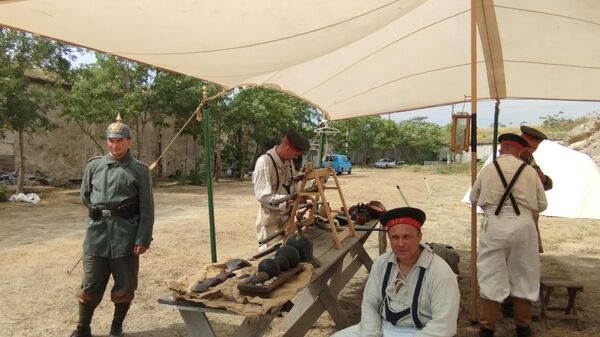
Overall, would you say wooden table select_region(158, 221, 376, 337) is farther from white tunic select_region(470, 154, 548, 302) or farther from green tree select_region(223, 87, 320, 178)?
green tree select_region(223, 87, 320, 178)

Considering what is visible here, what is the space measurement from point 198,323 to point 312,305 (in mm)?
1089

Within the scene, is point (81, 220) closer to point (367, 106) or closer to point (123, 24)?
point (367, 106)

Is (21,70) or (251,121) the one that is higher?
(21,70)

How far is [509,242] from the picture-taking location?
373cm

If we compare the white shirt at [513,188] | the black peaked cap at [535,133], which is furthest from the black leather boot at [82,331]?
the black peaked cap at [535,133]

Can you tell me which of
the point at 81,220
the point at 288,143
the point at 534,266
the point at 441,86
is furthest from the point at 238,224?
the point at 534,266

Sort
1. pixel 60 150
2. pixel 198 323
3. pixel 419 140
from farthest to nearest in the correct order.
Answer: pixel 419 140
pixel 60 150
pixel 198 323

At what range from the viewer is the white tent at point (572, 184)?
10859 millimetres

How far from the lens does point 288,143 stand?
398cm

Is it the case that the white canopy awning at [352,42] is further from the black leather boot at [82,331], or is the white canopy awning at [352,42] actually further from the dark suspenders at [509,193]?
the black leather boot at [82,331]

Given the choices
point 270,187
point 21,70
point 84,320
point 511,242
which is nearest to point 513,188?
point 511,242

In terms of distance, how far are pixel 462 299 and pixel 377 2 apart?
138 inches

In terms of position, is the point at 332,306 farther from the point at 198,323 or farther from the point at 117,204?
the point at 117,204

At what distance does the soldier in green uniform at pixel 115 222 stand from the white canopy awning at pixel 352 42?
0.92 m
